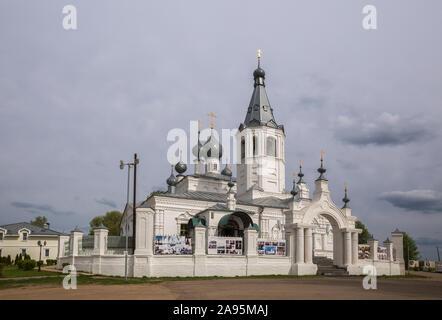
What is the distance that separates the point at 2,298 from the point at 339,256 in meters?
25.4

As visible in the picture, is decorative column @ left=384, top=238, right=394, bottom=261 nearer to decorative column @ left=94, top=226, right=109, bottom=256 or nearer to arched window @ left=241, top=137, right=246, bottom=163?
arched window @ left=241, top=137, right=246, bottom=163

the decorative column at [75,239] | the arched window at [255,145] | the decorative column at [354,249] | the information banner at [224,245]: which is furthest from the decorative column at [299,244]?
the arched window at [255,145]

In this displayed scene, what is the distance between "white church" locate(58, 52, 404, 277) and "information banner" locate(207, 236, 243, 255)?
0.22 ft

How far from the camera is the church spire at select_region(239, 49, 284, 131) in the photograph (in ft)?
152

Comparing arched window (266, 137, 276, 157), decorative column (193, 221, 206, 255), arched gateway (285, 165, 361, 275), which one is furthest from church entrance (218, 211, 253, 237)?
arched window (266, 137, 276, 157)

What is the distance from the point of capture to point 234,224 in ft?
115

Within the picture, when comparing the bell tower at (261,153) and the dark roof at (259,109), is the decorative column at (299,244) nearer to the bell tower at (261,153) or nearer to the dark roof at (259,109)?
the bell tower at (261,153)

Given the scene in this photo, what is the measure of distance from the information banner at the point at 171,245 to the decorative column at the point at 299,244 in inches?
331

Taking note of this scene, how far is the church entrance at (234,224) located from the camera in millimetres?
33656

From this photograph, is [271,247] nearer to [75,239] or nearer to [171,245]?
[171,245]

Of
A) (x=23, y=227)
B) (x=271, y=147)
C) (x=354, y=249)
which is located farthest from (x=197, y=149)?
(x=354, y=249)

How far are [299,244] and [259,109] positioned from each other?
21296 millimetres
